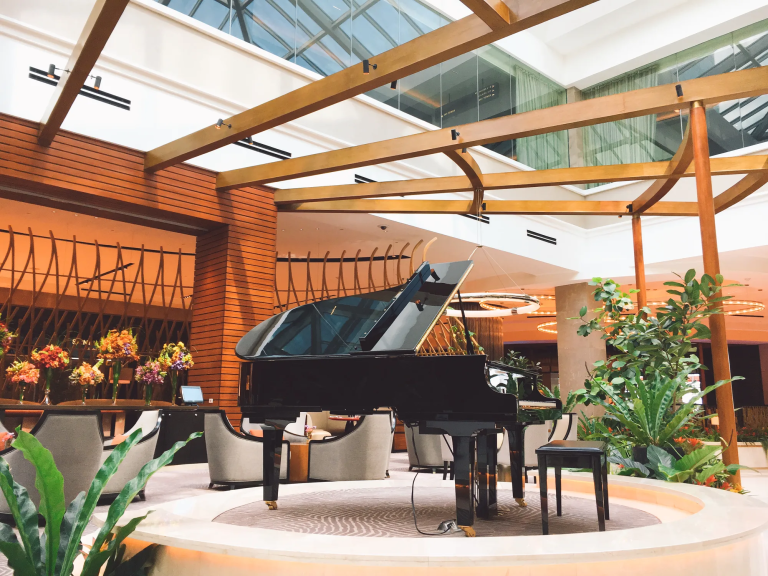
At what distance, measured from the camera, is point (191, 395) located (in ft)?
25.1

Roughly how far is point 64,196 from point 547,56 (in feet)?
34.9

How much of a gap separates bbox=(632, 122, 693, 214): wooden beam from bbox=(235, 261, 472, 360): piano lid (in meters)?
3.85

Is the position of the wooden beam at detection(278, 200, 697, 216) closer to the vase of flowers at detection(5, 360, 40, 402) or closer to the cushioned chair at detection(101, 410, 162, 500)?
the vase of flowers at detection(5, 360, 40, 402)

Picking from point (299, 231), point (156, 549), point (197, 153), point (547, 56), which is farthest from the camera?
point (547, 56)

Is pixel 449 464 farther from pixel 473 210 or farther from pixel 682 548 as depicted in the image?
pixel 682 548

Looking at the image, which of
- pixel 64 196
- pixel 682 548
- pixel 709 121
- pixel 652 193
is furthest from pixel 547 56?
pixel 682 548

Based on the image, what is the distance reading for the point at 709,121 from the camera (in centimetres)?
1159

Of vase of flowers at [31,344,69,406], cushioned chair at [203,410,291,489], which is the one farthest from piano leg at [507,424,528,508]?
vase of flowers at [31,344,69,406]

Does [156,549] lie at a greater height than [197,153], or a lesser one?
lesser

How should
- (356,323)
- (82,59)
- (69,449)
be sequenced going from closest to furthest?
(356,323) → (69,449) → (82,59)

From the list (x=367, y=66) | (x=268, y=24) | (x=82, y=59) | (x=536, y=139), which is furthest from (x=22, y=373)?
(x=536, y=139)

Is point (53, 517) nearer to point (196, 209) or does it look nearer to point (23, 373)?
point (23, 373)

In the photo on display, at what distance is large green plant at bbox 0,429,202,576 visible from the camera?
7.74 feet

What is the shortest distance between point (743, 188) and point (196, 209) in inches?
273
